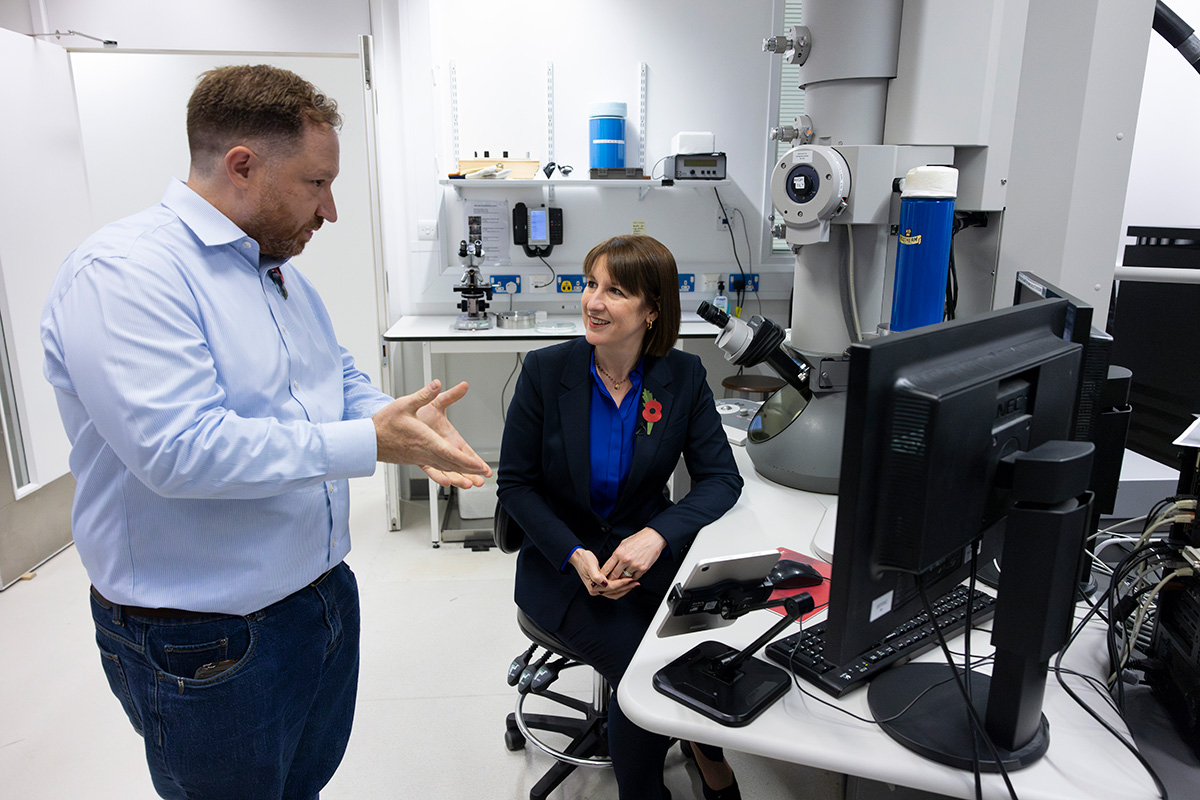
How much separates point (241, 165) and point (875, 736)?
117 centimetres

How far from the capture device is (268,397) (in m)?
1.08

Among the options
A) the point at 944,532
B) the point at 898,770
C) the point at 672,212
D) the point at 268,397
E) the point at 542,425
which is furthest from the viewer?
the point at 672,212

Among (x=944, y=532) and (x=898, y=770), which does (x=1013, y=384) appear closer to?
(x=944, y=532)

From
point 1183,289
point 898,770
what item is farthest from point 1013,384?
point 1183,289

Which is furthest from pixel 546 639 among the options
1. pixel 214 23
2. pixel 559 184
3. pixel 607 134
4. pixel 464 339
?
pixel 214 23

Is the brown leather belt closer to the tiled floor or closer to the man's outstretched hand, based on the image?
the man's outstretched hand

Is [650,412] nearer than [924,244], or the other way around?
[924,244]

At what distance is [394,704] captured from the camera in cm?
218

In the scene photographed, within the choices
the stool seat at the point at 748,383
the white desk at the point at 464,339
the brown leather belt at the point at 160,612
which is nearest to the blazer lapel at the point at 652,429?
the brown leather belt at the point at 160,612

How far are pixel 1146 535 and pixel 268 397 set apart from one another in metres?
1.37

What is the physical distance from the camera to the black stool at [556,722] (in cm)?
164

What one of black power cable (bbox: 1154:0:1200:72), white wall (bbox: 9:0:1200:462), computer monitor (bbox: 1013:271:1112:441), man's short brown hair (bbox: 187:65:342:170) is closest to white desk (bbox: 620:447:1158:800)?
computer monitor (bbox: 1013:271:1112:441)

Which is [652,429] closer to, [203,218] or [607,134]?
[203,218]

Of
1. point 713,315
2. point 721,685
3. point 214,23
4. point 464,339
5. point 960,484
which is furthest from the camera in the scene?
point 214,23
